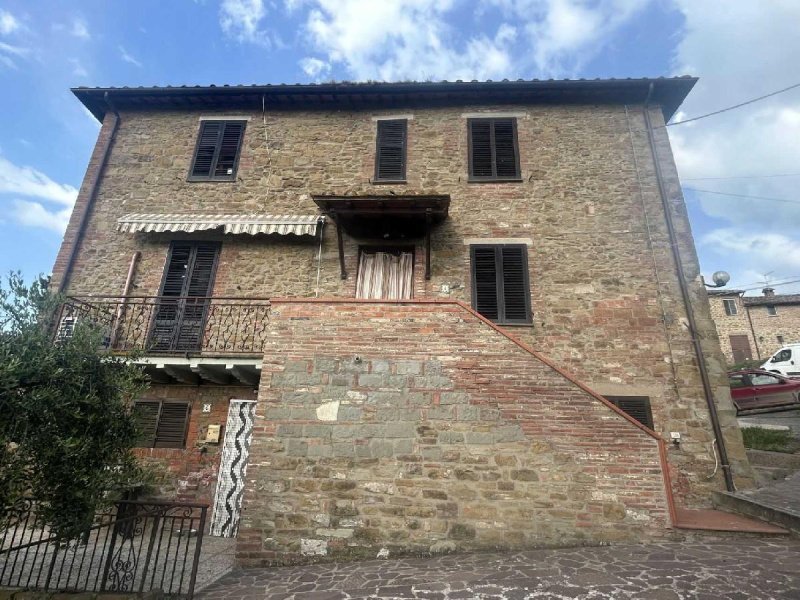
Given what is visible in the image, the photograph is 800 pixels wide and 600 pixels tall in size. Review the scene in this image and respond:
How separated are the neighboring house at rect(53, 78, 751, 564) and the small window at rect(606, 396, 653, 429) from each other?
0.04m

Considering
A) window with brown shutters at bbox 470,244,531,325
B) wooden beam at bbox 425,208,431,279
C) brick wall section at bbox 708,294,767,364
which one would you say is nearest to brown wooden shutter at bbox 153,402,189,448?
wooden beam at bbox 425,208,431,279

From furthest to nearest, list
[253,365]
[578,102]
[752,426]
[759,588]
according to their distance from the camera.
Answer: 1. [752,426]
2. [578,102]
3. [253,365]
4. [759,588]

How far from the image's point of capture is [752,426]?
42.1 feet

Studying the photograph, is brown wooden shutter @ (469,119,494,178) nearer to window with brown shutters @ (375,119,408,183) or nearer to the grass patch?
window with brown shutters @ (375,119,408,183)

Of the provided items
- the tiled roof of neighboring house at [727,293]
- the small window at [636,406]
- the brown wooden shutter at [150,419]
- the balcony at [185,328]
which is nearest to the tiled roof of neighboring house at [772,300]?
the tiled roof of neighboring house at [727,293]

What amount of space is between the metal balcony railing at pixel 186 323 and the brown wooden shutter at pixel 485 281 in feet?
15.5

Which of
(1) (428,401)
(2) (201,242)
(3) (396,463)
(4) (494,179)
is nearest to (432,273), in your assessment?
(4) (494,179)

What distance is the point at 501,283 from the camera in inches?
369

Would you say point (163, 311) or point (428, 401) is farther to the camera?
point (163, 311)

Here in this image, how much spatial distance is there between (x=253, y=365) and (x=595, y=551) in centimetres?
635

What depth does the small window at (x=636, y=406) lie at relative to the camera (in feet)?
26.8

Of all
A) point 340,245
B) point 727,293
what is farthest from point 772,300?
point 340,245

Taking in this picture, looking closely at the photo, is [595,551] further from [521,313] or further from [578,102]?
[578,102]

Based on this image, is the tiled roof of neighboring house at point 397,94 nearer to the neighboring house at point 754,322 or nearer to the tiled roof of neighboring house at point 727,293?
the neighboring house at point 754,322
